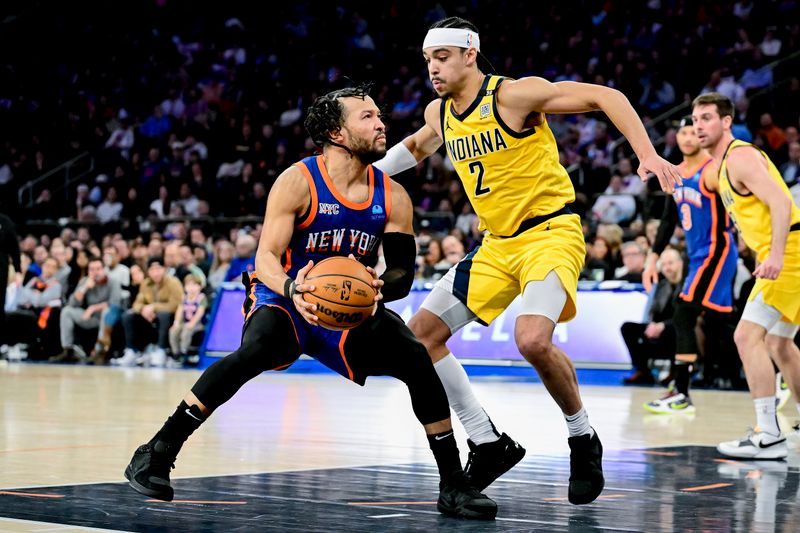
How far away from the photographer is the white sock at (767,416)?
285 inches

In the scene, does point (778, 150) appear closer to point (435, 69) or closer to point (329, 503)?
point (435, 69)

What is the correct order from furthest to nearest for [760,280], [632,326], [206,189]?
1. [206,189]
2. [632,326]
3. [760,280]

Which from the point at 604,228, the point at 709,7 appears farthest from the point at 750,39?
the point at 604,228

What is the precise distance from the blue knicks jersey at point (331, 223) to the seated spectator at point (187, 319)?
10820 millimetres

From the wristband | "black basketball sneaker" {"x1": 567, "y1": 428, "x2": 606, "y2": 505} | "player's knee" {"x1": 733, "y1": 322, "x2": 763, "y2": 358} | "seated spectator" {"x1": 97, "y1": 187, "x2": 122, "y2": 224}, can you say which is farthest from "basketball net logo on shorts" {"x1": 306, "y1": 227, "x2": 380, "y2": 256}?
"seated spectator" {"x1": 97, "y1": 187, "x2": 122, "y2": 224}

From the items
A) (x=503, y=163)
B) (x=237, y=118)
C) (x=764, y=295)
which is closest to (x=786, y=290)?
(x=764, y=295)

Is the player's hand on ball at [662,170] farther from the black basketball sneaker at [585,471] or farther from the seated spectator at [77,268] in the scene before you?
the seated spectator at [77,268]

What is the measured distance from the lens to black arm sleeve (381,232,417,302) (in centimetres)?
521

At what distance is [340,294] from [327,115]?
938 millimetres

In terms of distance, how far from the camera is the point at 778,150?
1600 centimetres

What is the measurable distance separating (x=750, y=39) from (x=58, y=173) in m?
13.7

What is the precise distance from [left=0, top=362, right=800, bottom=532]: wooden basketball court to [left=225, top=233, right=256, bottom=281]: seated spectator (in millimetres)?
4430

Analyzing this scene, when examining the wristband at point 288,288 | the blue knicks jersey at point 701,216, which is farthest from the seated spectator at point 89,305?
the wristband at point 288,288

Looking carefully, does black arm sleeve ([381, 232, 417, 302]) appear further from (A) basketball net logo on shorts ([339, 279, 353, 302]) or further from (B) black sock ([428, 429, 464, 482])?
(B) black sock ([428, 429, 464, 482])
